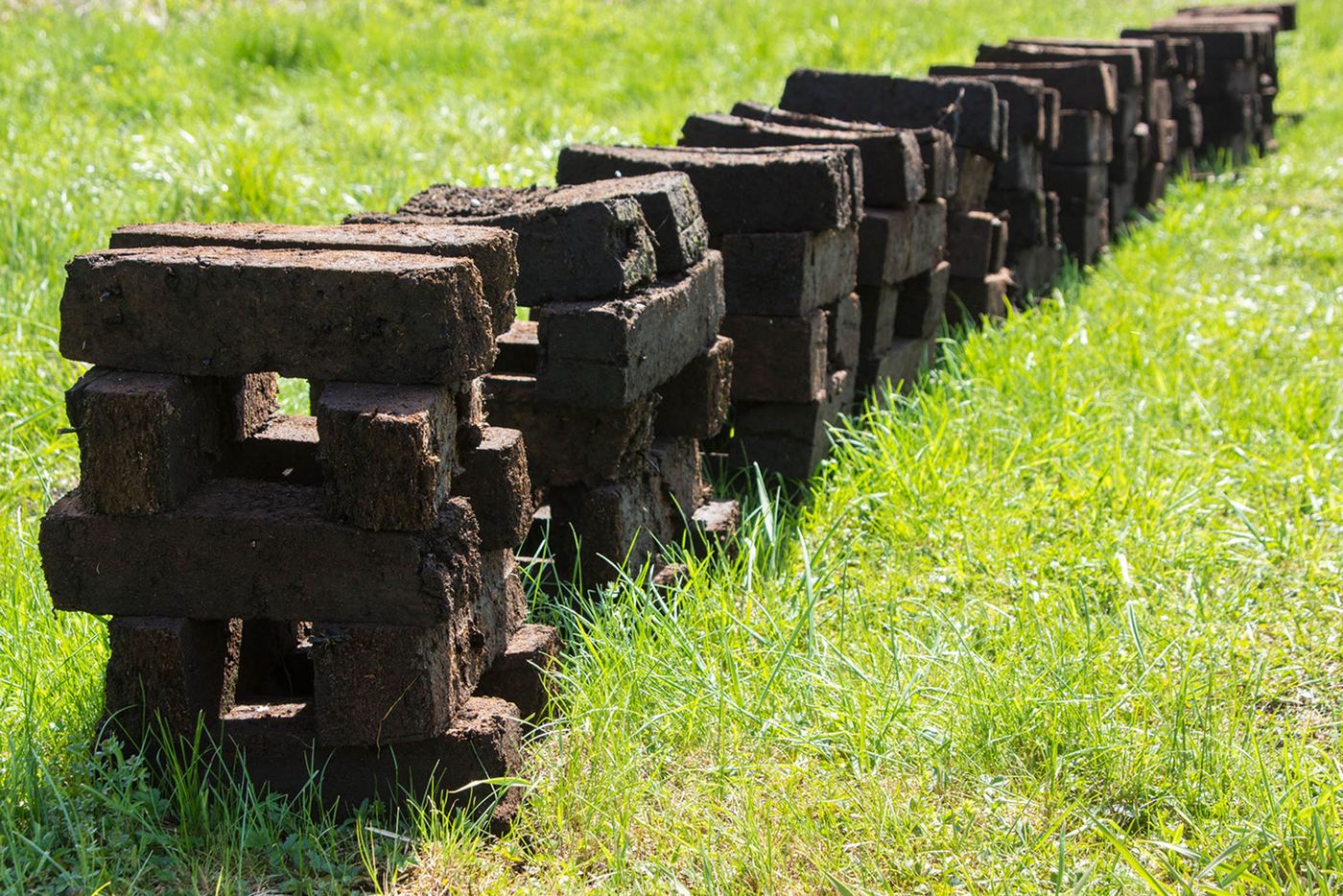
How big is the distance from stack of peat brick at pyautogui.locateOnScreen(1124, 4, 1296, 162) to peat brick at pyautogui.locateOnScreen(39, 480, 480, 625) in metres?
10.1

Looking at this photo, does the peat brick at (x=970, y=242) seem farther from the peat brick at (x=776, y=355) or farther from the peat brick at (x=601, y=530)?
the peat brick at (x=601, y=530)

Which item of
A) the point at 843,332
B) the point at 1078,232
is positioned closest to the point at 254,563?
the point at 843,332

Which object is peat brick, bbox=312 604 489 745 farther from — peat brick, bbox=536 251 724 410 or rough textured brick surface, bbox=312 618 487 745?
peat brick, bbox=536 251 724 410

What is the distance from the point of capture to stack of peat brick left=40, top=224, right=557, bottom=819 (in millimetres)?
3023

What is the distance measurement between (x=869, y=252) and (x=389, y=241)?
278cm

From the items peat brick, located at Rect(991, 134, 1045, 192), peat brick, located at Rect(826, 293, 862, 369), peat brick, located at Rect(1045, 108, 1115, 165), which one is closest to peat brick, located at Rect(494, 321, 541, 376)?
peat brick, located at Rect(826, 293, 862, 369)

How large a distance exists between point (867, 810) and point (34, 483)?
3367 mm

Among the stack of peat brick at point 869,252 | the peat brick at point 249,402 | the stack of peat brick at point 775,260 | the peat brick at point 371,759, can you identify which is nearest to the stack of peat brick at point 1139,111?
the stack of peat brick at point 869,252

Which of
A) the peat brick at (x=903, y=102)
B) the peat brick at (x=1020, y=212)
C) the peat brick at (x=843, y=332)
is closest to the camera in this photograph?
the peat brick at (x=843, y=332)

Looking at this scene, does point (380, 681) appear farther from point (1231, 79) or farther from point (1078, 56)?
point (1231, 79)

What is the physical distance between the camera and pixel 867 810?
325 centimetres

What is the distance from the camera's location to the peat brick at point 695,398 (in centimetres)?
438

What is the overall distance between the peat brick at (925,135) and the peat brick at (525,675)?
2.98 meters

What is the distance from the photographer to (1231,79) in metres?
12.5
